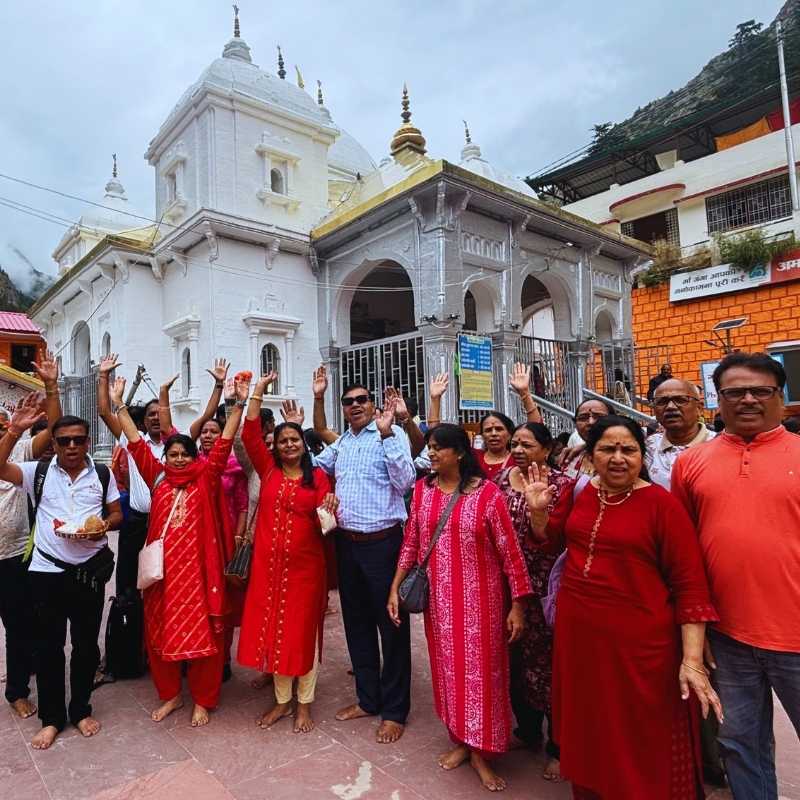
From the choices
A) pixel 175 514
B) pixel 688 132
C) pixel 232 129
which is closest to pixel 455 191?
pixel 232 129

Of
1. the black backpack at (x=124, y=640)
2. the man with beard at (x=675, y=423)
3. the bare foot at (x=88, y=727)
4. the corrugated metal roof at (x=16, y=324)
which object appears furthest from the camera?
the corrugated metal roof at (x=16, y=324)

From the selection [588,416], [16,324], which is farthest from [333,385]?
[16,324]

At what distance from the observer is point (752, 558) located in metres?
1.84

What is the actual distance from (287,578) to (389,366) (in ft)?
23.0

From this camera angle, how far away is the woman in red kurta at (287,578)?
300 cm

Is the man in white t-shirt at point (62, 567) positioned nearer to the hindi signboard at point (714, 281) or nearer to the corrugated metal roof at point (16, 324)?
the hindi signboard at point (714, 281)

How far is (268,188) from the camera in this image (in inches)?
409

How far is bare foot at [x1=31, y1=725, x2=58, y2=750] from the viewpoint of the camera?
282cm

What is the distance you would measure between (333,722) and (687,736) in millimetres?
1822

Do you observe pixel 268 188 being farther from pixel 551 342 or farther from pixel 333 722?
pixel 333 722

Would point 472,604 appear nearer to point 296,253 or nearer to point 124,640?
point 124,640

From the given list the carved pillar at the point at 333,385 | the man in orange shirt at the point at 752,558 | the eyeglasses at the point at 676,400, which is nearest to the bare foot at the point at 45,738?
the man in orange shirt at the point at 752,558

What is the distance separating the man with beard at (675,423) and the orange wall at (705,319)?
14.0 metres

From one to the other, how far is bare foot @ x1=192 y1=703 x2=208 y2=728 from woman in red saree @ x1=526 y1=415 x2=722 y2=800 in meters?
1.94
